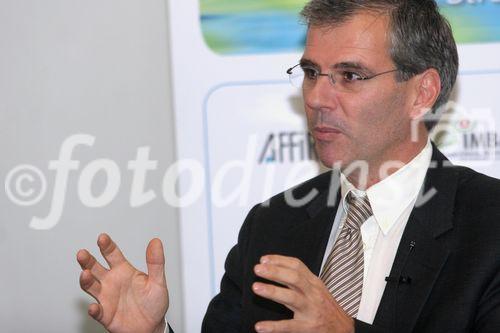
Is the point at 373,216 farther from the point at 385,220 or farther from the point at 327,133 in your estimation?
the point at 327,133

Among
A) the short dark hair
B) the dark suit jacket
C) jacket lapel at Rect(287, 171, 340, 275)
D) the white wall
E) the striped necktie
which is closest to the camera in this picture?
the dark suit jacket

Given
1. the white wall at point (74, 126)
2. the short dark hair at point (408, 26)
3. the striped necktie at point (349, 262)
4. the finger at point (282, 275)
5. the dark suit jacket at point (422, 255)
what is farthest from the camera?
the white wall at point (74, 126)

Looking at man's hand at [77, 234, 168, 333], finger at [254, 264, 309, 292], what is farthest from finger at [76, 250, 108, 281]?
finger at [254, 264, 309, 292]

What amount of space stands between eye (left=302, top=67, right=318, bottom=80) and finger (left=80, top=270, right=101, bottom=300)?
89cm

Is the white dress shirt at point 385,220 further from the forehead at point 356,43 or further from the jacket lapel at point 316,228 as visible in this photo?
the forehead at point 356,43

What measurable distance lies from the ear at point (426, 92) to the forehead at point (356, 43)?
6.0 inches

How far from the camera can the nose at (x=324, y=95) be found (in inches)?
99.9

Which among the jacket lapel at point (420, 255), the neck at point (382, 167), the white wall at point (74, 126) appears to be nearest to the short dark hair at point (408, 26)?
the neck at point (382, 167)

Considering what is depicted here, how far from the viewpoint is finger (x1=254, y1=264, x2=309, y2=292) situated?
1.94 metres

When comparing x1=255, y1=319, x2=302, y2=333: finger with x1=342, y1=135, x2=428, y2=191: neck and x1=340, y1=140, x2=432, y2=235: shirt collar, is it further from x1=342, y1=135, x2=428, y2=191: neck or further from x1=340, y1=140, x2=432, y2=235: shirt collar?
x1=342, y1=135, x2=428, y2=191: neck

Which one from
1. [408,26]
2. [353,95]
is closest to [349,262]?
[353,95]

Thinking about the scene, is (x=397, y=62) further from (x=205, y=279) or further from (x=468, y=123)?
(x=205, y=279)

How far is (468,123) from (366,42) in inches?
24.0

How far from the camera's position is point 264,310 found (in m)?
2.62
